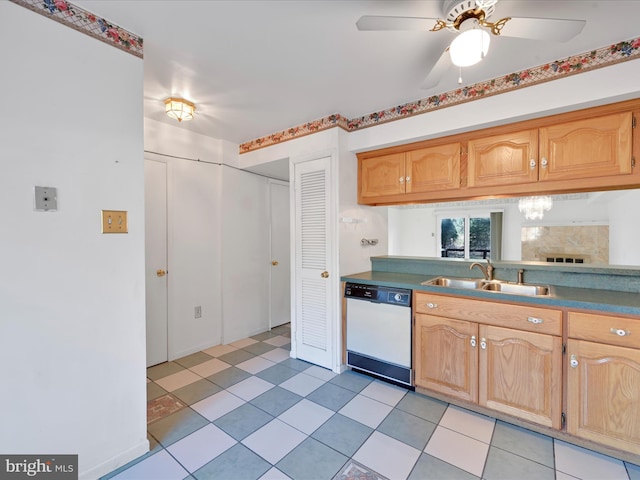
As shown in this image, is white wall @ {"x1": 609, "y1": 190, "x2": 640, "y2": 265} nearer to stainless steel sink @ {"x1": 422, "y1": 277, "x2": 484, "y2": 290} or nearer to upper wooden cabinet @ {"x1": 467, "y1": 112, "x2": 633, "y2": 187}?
upper wooden cabinet @ {"x1": 467, "y1": 112, "x2": 633, "y2": 187}

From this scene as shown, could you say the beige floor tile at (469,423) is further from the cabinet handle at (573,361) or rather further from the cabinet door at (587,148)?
the cabinet door at (587,148)

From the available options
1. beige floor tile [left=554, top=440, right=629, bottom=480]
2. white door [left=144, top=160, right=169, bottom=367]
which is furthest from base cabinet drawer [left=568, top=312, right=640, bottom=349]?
white door [left=144, top=160, right=169, bottom=367]

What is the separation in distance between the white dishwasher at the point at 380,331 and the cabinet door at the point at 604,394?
980 millimetres

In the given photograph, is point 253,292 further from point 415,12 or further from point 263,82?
point 415,12

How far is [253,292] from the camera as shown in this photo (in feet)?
11.6

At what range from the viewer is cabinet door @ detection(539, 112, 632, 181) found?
1722 millimetres

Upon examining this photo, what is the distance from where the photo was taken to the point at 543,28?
3.87ft

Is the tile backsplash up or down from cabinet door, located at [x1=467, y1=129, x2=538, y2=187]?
down

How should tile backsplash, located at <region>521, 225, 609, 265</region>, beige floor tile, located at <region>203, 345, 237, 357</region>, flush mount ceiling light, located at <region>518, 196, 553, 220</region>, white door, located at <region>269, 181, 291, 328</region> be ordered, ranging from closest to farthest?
beige floor tile, located at <region>203, 345, 237, 357</region> < flush mount ceiling light, located at <region>518, 196, 553, 220</region> < white door, located at <region>269, 181, 291, 328</region> < tile backsplash, located at <region>521, 225, 609, 265</region>

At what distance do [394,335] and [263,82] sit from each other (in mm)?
2216

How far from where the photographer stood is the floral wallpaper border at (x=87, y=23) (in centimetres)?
127

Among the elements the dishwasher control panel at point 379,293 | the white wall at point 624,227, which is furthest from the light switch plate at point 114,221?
the white wall at point 624,227

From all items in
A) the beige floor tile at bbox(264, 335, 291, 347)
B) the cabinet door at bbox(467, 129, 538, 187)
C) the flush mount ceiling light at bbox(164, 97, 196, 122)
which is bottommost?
the beige floor tile at bbox(264, 335, 291, 347)

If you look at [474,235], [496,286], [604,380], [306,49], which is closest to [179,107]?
[306,49]
